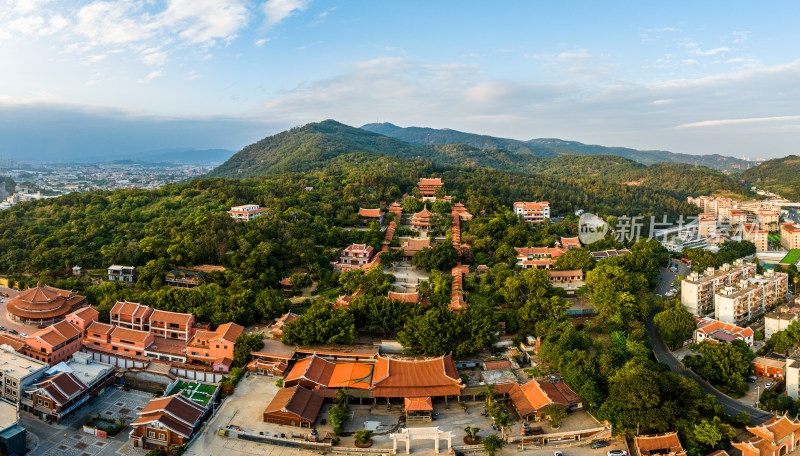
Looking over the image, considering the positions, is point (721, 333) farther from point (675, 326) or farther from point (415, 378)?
point (415, 378)

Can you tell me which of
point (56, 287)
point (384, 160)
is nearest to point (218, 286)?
point (56, 287)

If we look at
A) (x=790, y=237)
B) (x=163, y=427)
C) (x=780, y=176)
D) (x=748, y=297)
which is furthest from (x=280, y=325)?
(x=780, y=176)

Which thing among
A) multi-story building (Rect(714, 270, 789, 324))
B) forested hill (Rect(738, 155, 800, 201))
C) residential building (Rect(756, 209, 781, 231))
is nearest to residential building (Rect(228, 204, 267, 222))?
multi-story building (Rect(714, 270, 789, 324))

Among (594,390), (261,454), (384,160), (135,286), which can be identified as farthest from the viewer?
(384,160)

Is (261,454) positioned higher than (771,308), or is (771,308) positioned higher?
(771,308)

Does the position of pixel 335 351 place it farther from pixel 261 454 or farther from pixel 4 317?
pixel 4 317

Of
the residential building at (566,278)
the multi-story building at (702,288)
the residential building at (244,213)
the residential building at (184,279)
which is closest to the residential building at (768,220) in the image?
the multi-story building at (702,288)
